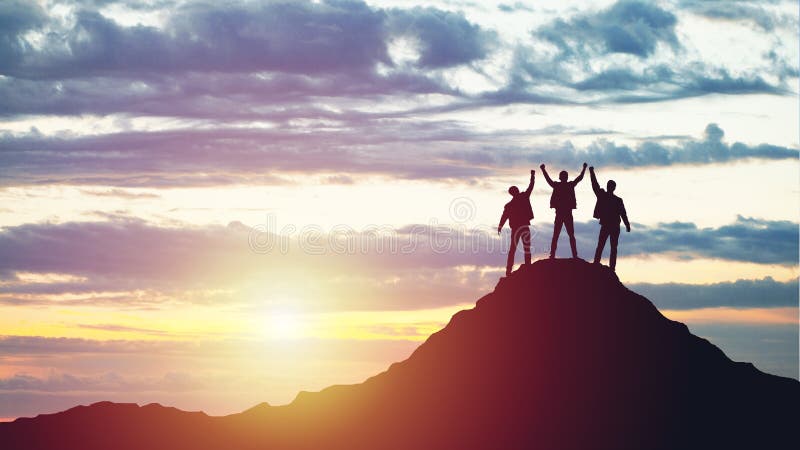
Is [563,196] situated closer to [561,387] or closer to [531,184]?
[531,184]

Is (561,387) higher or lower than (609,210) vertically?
lower

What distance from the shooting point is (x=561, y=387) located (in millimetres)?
40438

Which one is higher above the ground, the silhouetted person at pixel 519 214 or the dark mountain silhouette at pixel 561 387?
the silhouetted person at pixel 519 214

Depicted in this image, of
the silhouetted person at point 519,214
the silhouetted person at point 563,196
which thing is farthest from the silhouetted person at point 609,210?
the silhouetted person at point 519,214

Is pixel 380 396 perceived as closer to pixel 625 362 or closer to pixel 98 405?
pixel 625 362

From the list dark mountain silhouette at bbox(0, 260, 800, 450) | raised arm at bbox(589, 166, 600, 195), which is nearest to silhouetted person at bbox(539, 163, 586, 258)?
raised arm at bbox(589, 166, 600, 195)

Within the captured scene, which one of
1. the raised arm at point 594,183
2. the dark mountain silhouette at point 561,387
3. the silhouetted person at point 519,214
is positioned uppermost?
the raised arm at point 594,183

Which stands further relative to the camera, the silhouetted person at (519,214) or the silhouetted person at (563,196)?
the silhouetted person at (519,214)

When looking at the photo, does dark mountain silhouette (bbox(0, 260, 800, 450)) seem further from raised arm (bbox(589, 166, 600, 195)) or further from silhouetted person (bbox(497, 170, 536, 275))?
raised arm (bbox(589, 166, 600, 195))

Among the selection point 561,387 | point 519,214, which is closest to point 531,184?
point 519,214

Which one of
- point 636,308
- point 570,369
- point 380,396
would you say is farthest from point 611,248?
point 380,396

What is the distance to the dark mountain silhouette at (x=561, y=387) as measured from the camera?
1561 inches

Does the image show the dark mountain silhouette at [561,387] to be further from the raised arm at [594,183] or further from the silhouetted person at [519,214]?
the raised arm at [594,183]

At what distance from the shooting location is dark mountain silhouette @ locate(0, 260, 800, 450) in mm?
39656
